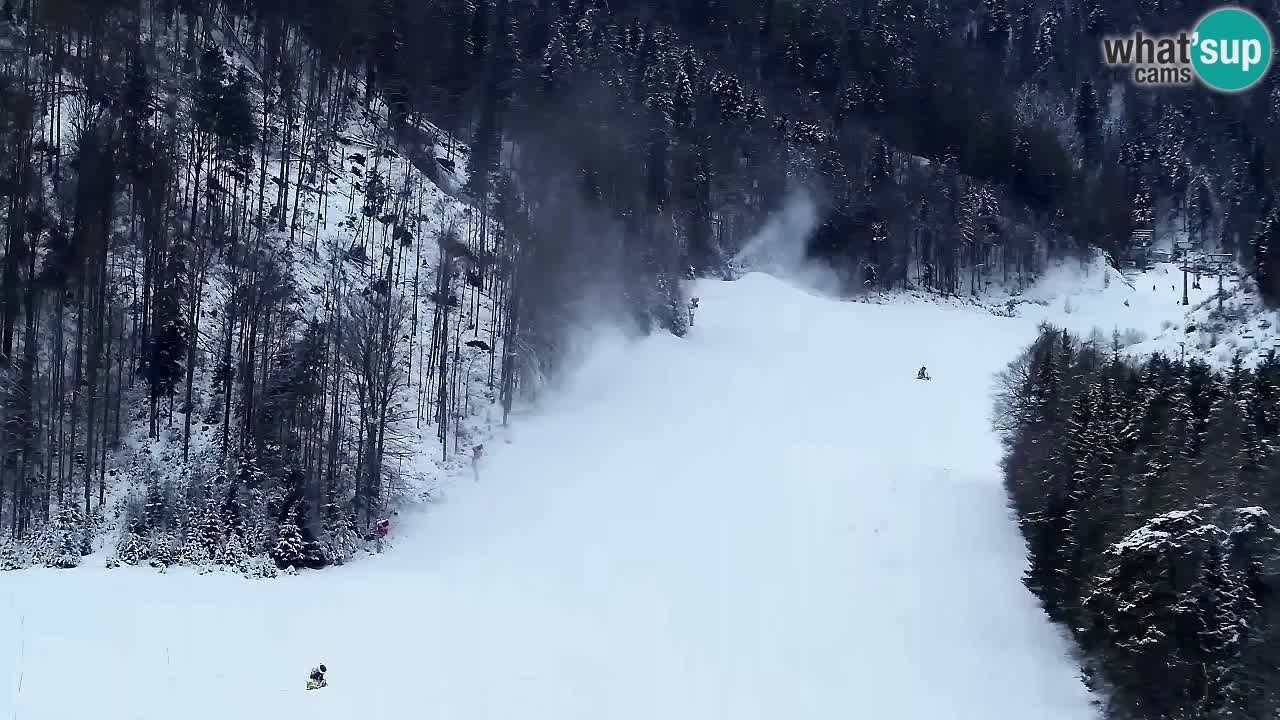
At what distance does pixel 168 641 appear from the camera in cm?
2200

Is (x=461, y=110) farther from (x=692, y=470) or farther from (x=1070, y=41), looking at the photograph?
(x=1070, y=41)

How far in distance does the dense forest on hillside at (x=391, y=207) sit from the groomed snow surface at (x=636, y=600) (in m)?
5.54

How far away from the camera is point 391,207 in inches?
2210

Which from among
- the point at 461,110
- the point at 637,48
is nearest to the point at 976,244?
the point at 637,48

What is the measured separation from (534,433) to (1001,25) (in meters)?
124

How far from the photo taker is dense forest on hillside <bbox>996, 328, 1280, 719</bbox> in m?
19.6

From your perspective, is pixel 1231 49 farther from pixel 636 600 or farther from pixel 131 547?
pixel 131 547

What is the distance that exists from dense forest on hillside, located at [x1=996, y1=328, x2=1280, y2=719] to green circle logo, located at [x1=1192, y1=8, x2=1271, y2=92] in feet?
375

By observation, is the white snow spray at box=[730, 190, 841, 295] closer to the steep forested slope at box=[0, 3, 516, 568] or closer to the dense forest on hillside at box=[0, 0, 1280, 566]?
the dense forest on hillside at box=[0, 0, 1280, 566]

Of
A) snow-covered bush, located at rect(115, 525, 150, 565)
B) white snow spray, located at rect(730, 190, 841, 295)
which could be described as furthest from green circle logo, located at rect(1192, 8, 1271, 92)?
snow-covered bush, located at rect(115, 525, 150, 565)

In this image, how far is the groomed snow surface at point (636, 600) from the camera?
2142 centimetres

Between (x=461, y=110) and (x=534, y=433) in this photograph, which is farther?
(x=461, y=110)

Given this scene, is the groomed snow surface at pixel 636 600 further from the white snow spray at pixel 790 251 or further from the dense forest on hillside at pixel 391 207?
the white snow spray at pixel 790 251

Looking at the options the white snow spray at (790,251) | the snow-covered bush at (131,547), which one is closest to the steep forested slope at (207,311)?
the snow-covered bush at (131,547)
